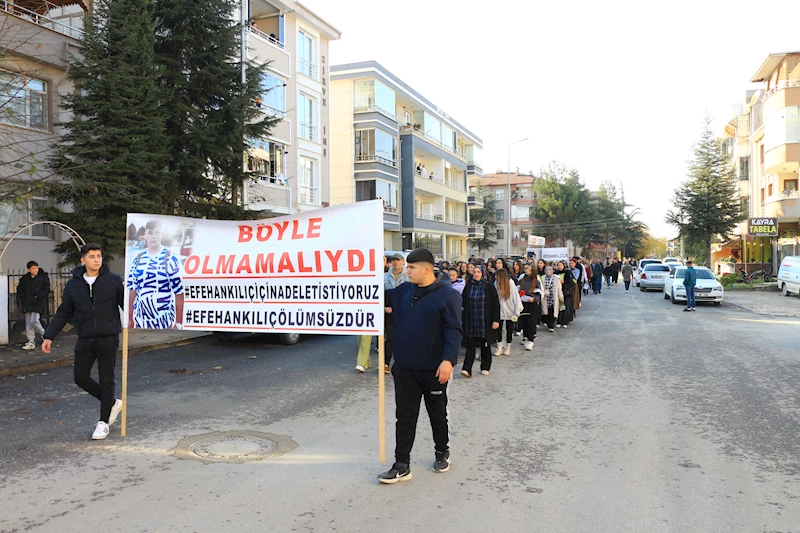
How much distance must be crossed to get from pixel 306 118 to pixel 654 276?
20092mm

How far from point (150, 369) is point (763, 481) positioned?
8.85 meters

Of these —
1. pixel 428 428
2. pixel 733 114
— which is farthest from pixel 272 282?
pixel 733 114

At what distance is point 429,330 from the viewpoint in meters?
4.85

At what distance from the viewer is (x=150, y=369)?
10242 mm

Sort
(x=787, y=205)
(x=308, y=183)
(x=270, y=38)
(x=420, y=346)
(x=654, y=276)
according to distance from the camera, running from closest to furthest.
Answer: (x=420, y=346)
(x=270, y=38)
(x=308, y=183)
(x=654, y=276)
(x=787, y=205)

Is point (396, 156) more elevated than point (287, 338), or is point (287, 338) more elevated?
point (396, 156)

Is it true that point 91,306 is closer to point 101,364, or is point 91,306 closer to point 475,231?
point 101,364

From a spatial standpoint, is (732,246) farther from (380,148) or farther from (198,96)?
(198,96)

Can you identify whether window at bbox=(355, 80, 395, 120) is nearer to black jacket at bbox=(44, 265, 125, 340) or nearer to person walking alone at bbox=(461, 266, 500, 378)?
person walking alone at bbox=(461, 266, 500, 378)

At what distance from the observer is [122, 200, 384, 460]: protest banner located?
564 centimetres

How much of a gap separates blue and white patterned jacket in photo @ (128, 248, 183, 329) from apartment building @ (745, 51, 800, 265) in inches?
1491

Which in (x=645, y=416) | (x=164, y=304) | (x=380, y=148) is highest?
(x=380, y=148)

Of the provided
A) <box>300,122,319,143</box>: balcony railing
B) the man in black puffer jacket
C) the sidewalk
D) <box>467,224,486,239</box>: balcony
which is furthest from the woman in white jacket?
<box>467,224,486,239</box>: balcony

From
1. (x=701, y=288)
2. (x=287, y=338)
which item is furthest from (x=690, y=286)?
(x=287, y=338)
